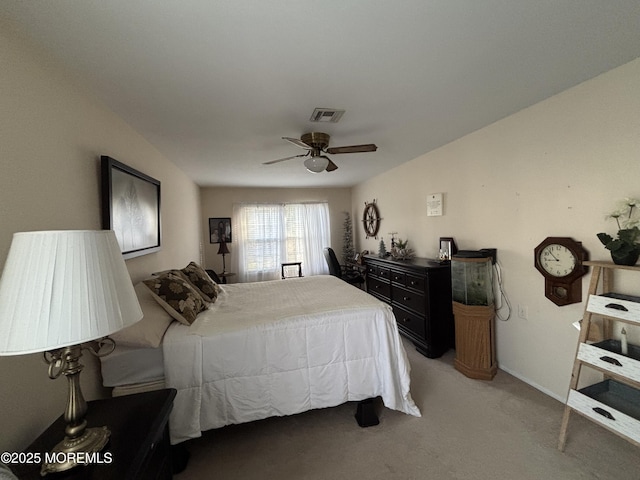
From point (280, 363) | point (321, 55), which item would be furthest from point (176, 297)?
point (321, 55)

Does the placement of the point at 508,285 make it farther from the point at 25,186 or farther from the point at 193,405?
the point at 25,186

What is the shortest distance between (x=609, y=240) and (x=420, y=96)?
1.53 meters

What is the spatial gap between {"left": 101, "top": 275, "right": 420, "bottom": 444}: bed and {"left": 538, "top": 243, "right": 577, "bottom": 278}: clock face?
4.45ft

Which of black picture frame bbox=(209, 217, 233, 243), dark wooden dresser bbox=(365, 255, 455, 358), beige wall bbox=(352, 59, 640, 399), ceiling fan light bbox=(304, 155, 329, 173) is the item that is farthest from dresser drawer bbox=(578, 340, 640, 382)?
black picture frame bbox=(209, 217, 233, 243)

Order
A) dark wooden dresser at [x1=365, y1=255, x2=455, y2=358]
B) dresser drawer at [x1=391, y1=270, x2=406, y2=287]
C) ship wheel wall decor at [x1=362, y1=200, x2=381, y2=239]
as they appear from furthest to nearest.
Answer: ship wheel wall decor at [x1=362, y1=200, x2=381, y2=239], dresser drawer at [x1=391, y1=270, x2=406, y2=287], dark wooden dresser at [x1=365, y1=255, x2=455, y2=358]

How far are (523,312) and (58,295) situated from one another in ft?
10.1

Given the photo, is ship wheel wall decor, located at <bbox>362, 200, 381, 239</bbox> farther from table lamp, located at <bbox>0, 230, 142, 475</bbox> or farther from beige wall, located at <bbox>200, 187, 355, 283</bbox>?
table lamp, located at <bbox>0, 230, 142, 475</bbox>

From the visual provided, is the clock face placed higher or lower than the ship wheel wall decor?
lower

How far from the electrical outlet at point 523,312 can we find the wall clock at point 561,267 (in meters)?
0.26

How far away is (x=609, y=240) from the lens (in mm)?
1604

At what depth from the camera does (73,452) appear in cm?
84

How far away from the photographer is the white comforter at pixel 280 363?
5.29 ft

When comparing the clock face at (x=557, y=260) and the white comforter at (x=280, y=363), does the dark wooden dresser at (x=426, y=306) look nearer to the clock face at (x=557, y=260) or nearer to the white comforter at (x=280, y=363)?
the clock face at (x=557, y=260)

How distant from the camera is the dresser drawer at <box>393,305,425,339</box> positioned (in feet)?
9.66
